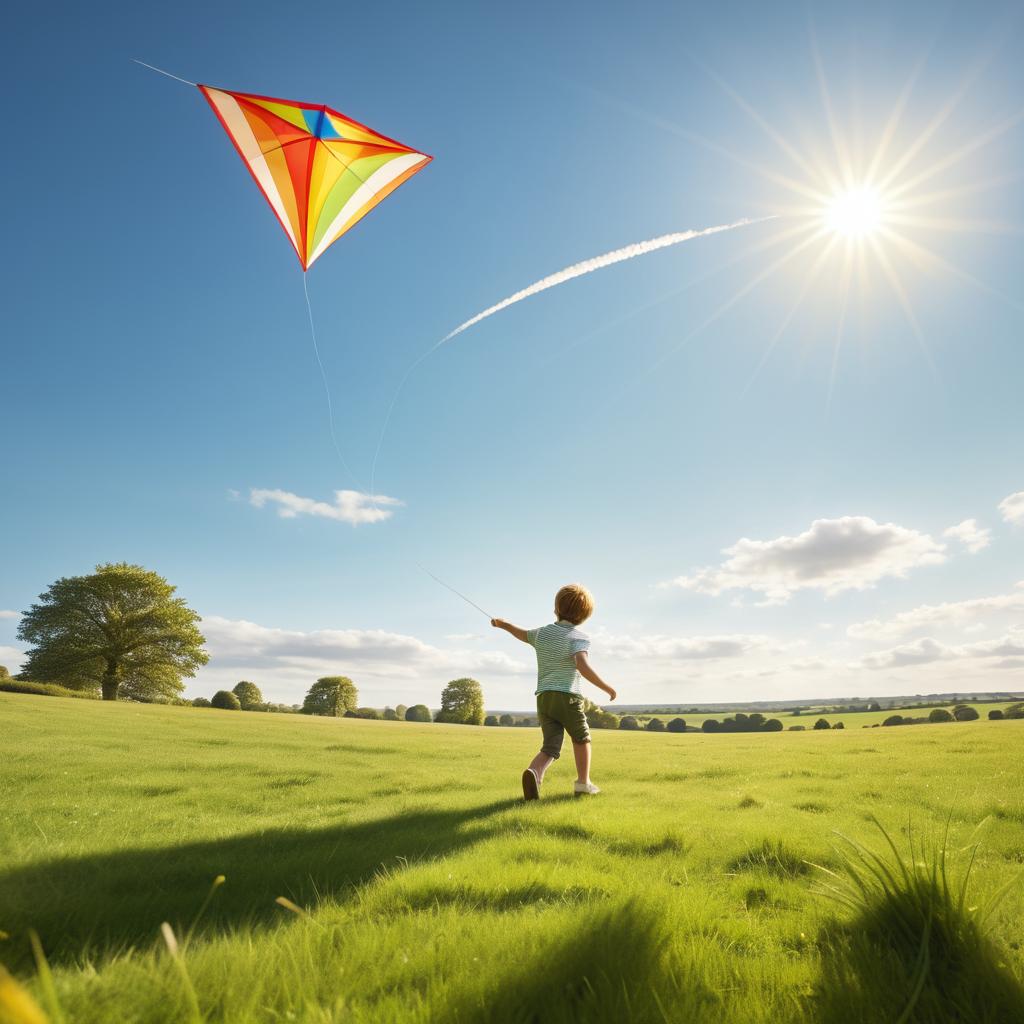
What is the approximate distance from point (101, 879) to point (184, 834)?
5.84 ft

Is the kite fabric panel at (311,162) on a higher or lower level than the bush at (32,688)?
higher

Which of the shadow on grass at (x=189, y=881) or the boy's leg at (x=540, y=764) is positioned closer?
the shadow on grass at (x=189, y=881)

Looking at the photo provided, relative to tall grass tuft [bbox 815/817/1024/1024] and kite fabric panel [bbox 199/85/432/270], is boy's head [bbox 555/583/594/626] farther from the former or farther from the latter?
kite fabric panel [bbox 199/85/432/270]

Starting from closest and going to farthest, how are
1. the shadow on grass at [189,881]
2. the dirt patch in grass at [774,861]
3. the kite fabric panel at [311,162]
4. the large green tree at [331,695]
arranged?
1. the shadow on grass at [189,881]
2. the dirt patch in grass at [774,861]
3. the kite fabric panel at [311,162]
4. the large green tree at [331,695]

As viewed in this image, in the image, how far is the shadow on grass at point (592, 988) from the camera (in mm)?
1947

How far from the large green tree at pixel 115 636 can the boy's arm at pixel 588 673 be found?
48.2 metres

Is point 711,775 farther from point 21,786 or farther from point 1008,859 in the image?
point 21,786

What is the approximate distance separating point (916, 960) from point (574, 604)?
19.2ft

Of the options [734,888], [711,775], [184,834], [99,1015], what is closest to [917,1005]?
[734,888]

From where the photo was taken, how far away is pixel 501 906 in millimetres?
3135

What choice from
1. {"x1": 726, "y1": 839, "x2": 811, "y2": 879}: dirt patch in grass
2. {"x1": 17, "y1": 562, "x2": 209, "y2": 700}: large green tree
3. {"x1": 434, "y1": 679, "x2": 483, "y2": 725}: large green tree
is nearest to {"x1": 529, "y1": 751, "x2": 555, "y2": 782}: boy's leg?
{"x1": 726, "y1": 839, "x2": 811, "y2": 879}: dirt patch in grass

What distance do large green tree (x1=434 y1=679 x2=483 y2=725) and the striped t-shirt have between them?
6755cm

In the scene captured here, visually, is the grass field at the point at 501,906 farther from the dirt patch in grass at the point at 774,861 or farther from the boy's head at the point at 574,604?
the boy's head at the point at 574,604

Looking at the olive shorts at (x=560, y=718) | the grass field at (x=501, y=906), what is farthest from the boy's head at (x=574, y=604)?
the grass field at (x=501, y=906)
